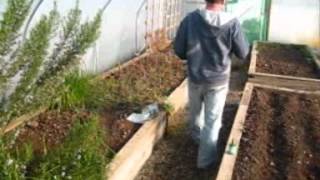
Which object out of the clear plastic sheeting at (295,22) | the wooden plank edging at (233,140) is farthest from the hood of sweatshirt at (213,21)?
the clear plastic sheeting at (295,22)

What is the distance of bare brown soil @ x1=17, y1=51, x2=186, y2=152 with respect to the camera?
410cm

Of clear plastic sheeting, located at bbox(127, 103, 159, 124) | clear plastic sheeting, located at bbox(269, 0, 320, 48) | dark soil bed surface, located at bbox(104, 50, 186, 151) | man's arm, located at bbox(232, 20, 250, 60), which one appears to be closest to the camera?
man's arm, located at bbox(232, 20, 250, 60)

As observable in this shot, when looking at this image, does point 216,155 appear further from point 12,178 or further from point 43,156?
point 12,178

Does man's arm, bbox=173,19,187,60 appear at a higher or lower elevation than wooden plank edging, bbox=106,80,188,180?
higher

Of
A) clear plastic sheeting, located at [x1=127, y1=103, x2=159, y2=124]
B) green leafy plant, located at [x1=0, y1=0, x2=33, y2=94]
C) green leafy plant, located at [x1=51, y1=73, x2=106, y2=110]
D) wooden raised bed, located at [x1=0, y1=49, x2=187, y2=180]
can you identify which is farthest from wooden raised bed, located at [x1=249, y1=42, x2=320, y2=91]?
green leafy plant, located at [x1=0, y1=0, x2=33, y2=94]

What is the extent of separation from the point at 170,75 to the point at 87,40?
3489mm

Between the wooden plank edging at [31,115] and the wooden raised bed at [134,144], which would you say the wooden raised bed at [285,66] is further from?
the wooden raised bed at [134,144]

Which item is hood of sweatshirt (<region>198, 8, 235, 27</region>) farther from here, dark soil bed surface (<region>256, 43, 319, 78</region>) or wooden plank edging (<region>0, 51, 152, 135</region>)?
dark soil bed surface (<region>256, 43, 319, 78</region>)

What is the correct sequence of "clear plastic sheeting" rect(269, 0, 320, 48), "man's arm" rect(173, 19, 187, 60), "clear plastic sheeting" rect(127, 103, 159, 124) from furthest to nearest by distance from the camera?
"clear plastic sheeting" rect(269, 0, 320, 48), "clear plastic sheeting" rect(127, 103, 159, 124), "man's arm" rect(173, 19, 187, 60)

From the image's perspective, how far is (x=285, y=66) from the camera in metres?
7.80

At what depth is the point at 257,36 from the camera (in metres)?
9.98

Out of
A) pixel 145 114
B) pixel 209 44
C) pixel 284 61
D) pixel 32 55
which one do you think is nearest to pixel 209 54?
pixel 209 44

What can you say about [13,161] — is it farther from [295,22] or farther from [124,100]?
[295,22]

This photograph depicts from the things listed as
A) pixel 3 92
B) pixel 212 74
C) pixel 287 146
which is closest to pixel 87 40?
pixel 3 92
